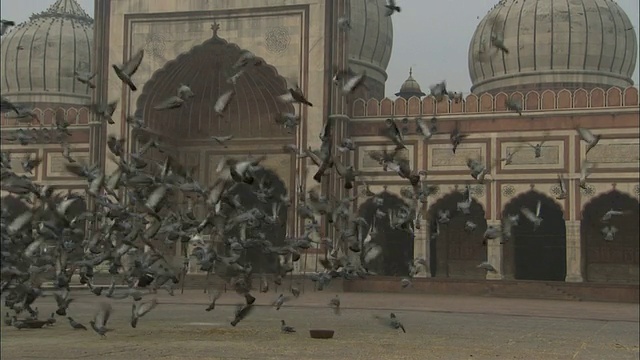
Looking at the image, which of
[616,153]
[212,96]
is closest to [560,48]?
[616,153]

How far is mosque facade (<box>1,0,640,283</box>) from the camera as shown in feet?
67.3

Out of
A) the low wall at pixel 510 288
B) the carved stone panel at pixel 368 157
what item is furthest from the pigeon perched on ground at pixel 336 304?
the carved stone panel at pixel 368 157

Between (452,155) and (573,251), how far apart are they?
3590mm

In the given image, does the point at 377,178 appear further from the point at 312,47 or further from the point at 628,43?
the point at 628,43

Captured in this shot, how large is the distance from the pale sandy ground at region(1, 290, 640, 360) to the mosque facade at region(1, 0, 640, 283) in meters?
5.27

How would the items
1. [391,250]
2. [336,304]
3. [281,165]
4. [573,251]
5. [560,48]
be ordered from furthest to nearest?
[391,250] < [560,48] < [281,165] < [573,251] < [336,304]

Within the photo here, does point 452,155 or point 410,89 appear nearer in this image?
point 452,155

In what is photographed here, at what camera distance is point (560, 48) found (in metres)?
23.8

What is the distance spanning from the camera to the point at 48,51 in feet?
90.7

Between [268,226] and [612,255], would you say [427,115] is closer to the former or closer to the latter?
[268,226]

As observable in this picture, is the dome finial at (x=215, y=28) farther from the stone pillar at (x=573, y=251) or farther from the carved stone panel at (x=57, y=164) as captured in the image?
the stone pillar at (x=573, y=251)

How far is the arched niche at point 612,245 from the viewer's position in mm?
21875

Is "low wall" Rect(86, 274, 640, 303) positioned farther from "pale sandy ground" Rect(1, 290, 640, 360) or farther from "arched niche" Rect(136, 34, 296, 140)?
"arched niche" Rect(136, 34, 296, 140)

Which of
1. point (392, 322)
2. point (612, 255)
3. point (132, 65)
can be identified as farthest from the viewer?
point (612, 255)
